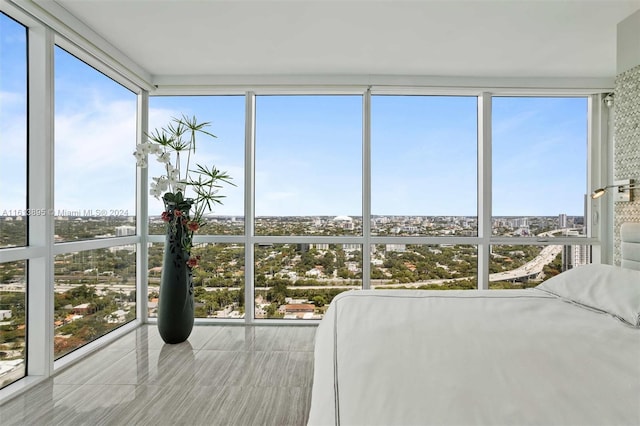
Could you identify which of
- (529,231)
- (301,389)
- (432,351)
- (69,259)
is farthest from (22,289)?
(529,231)

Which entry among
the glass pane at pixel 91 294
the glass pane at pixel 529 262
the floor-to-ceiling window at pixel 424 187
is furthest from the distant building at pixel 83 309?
the glass pane at pixel 529 262

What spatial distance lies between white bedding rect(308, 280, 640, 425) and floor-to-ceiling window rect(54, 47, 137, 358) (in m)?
2.46

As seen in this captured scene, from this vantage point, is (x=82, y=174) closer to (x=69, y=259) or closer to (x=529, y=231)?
(x=69, y=259)

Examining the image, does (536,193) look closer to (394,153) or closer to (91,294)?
(394,153)

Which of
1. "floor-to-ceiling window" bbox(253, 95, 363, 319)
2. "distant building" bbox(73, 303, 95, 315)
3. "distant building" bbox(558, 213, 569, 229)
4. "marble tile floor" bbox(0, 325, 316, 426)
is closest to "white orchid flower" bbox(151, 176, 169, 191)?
"floor-to-ceiling window" bbox(253, 95, 363, 319)

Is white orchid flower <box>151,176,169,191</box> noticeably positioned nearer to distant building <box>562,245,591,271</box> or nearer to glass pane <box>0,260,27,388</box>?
glass pane <box>0,260,27,388</box>

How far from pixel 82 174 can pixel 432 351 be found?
3.23 m

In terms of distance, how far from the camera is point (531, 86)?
3637mm

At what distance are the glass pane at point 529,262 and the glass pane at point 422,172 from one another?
0.41 m

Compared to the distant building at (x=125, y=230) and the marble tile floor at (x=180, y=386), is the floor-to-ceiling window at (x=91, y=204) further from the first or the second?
the marble tile floor at (x=180, y=386)

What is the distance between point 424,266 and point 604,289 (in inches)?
77.7

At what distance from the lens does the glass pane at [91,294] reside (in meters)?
2.82

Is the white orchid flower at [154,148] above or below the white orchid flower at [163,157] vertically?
above

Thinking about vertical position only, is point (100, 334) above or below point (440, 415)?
below
